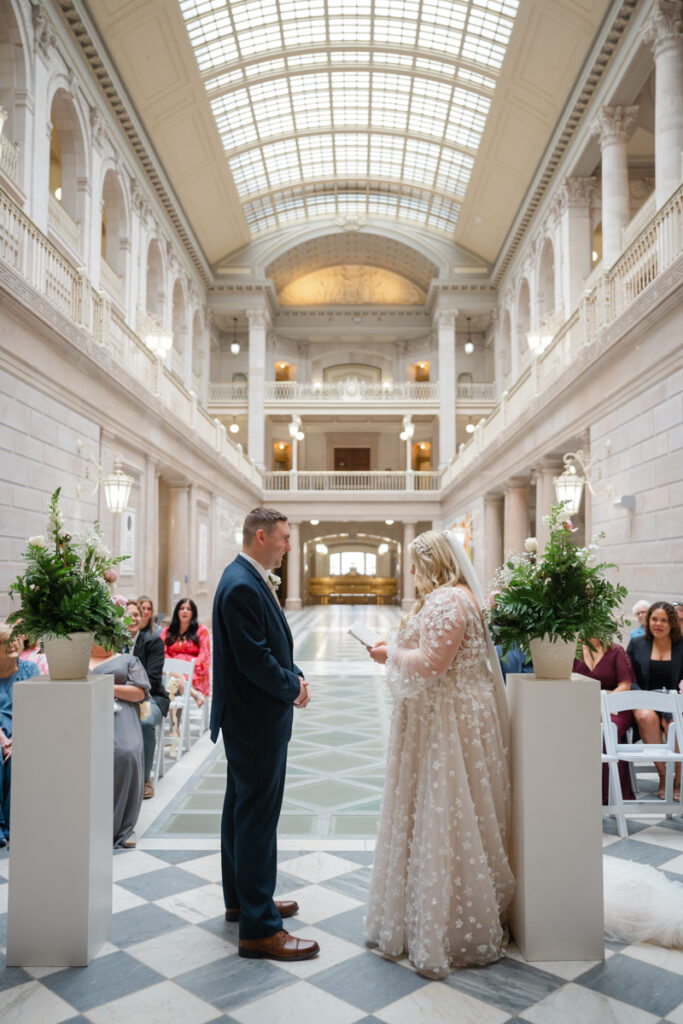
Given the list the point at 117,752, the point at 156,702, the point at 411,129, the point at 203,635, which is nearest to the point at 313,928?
the point at 117,752

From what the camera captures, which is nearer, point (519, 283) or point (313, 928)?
point (313, 928)

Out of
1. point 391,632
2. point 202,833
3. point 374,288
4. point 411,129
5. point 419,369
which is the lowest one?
point 202,833

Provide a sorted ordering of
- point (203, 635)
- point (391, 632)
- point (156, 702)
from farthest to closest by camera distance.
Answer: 1. point (203, 635)
2. point (156, 702)
3. point (391, 632)

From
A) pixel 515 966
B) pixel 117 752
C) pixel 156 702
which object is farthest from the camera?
pixel 156 702

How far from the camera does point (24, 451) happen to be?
9.12 meters

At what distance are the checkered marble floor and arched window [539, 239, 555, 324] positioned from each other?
22.4 metres

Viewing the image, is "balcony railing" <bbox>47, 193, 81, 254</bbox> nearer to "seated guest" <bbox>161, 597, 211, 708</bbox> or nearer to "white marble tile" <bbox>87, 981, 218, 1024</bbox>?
"seated guest" <bbox>161, 597, 211, 708</bbox>

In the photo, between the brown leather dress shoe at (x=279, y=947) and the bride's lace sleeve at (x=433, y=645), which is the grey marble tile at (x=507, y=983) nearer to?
the brown leather dress shoe at (x=279, y=947)

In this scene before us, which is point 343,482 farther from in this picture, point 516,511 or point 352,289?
point 516,511

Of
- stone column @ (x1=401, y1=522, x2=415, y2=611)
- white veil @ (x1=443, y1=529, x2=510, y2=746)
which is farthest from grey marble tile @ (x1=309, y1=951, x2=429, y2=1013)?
stone column @ (x1=401, y1=522, x2=415, y2=611)

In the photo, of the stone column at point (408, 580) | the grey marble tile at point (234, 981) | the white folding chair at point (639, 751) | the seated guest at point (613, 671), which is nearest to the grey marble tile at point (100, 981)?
the grey marble tile at point (234, 981)

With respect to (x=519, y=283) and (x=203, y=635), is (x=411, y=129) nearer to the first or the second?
(x=519, y=283)

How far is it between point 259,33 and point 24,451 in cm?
1795

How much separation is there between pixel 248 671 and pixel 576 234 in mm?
20135
